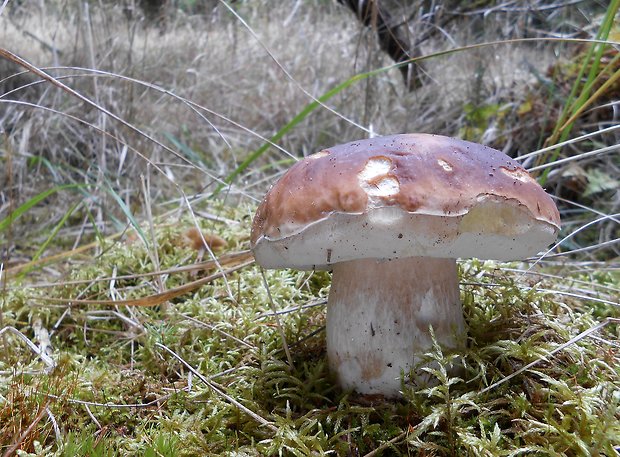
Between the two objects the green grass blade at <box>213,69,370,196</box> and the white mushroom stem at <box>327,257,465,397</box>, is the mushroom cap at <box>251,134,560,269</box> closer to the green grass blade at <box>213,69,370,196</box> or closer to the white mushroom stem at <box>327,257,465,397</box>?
the white mushroom stem at <box>327,257,465,397</box>

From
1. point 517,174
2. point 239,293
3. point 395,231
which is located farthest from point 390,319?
point 239,293

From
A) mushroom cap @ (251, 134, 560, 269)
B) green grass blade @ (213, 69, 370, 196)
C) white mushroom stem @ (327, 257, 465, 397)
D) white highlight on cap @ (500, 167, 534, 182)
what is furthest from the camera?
green grass blade @ (213, 69, 370, 196)

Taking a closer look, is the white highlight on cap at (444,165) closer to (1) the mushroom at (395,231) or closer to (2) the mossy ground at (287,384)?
(1) the mushroom at (395,231)

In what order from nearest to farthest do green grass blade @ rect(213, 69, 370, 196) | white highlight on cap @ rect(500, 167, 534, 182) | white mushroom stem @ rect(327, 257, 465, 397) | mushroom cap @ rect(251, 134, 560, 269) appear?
mushroom cap @ rect(251, 134, 560, 269) < white highlight on cap @ rect(500, 167, 534, 182) < white mushroom stem @ rect(327, 257, 465, 397) < green grass blade @ rect(213, 69, 370, 196)

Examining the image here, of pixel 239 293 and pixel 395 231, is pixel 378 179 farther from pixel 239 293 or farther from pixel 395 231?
pixel 239 293

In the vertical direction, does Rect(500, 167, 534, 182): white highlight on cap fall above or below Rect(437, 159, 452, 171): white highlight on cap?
below

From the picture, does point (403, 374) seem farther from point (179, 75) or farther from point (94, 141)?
point (179, 75)

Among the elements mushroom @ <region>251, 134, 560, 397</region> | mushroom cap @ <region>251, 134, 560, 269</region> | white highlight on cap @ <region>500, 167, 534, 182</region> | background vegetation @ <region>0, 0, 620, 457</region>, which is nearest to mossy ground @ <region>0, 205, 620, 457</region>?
background vegetation @ <region>0, 0, 620, 457</region>

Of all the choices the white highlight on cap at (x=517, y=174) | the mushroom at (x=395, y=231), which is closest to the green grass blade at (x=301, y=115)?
the mushroom at (x=395, y=231)

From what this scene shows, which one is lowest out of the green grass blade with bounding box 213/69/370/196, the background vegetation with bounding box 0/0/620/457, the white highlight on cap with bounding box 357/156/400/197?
the background vegetation with bounding box 0/0/620/457

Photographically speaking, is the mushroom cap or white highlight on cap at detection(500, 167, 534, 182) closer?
the mushroom cap
